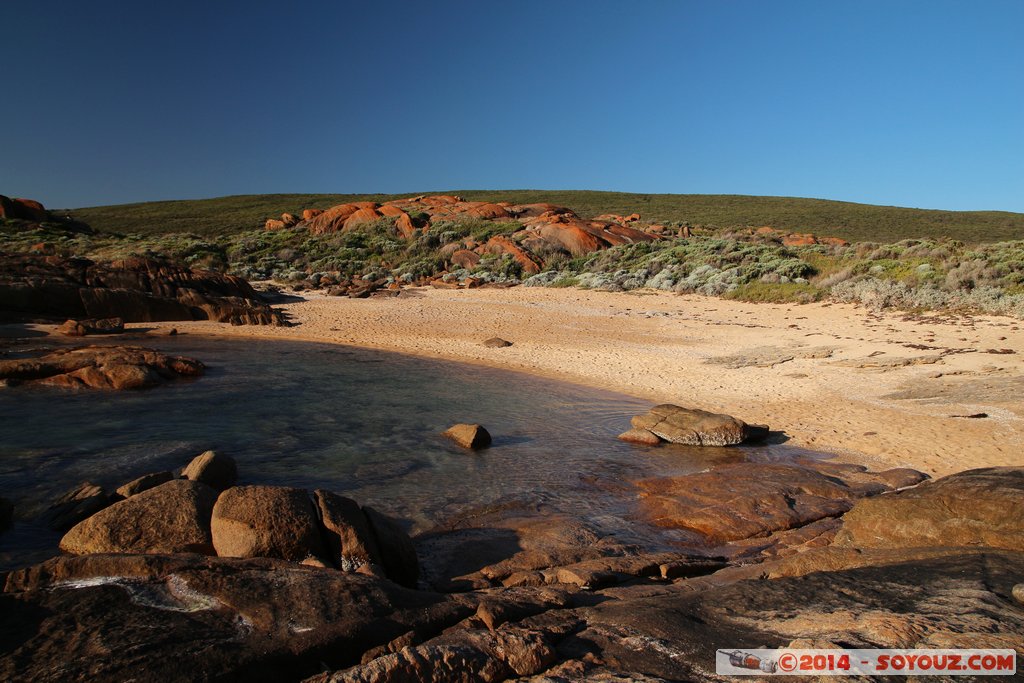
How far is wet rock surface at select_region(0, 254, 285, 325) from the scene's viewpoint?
18.5 m

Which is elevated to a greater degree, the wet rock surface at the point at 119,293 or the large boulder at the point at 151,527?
the wet rock surface at the point at 119,293

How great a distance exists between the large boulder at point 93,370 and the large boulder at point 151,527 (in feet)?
24.7

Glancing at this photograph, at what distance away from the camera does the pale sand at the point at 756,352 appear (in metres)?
9.69

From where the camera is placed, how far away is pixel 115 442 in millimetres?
8438

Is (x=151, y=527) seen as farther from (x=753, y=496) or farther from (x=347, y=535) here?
(x=753, y=496)

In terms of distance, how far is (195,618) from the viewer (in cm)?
324

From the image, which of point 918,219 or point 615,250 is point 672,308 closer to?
point 615,250

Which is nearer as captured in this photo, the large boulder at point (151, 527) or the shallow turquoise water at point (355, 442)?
the large boulder at point (151, 527)

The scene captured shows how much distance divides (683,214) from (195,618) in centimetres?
6377

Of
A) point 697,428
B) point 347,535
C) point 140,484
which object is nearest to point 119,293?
point 140,484

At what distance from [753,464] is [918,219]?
65480 millimetres

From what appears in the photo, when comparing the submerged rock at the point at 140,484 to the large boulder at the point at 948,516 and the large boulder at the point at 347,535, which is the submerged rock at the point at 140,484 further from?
the large boulder at the point at 948,516

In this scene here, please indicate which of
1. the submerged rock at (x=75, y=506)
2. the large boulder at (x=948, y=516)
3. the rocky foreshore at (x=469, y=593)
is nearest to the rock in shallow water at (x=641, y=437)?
the rocky foreshore at (x=469, y=593)

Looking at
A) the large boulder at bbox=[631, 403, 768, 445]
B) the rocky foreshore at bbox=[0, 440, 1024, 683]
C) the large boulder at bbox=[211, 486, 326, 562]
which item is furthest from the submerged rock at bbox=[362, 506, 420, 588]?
the large boulder at bbox=[631, 403, 768, 445]
